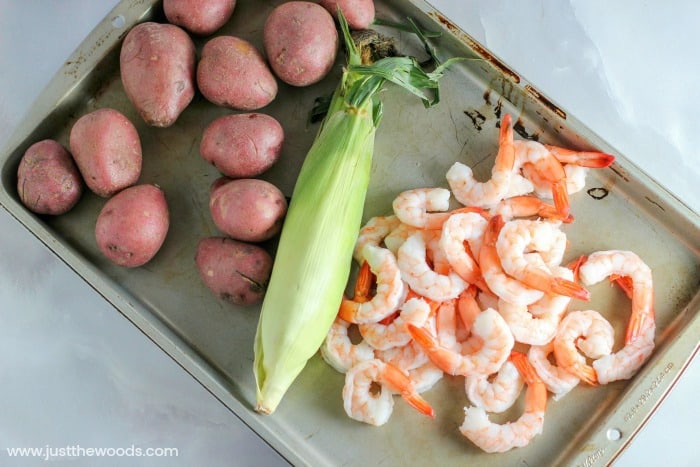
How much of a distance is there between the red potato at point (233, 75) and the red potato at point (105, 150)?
163 millimetres

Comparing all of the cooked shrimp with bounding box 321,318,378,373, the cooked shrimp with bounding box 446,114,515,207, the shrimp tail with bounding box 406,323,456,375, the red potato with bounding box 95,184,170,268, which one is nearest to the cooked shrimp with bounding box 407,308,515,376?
the shrimp tail with bounding box 406,323,456,375

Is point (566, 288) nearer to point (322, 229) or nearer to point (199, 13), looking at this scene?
point (322, 229)

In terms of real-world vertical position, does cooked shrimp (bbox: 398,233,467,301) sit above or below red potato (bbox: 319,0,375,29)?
below

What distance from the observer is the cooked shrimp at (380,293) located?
1.26 meters

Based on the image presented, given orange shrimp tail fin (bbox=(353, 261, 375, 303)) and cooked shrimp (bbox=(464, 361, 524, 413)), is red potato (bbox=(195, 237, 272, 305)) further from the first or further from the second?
cooked shrimp (bbox=(464, 361, 524, 413))

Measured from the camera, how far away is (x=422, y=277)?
126cm

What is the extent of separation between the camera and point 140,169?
1.33 meters

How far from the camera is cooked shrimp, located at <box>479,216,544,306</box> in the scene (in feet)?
4.09

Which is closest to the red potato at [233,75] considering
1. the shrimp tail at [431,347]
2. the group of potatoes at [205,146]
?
the group of potatoes at [205,146]

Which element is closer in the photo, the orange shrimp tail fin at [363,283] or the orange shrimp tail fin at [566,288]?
the orange shrimp tail fin at [566,288]

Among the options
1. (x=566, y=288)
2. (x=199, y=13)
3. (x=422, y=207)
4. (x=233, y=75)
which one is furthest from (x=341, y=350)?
(x=199, y=13)

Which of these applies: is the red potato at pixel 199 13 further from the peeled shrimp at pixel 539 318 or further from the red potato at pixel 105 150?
the peeled shrimp at pixel 539 318

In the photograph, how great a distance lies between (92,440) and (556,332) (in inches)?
36.7

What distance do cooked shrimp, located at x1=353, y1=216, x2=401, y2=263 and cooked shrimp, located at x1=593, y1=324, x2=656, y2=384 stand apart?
0.43m
